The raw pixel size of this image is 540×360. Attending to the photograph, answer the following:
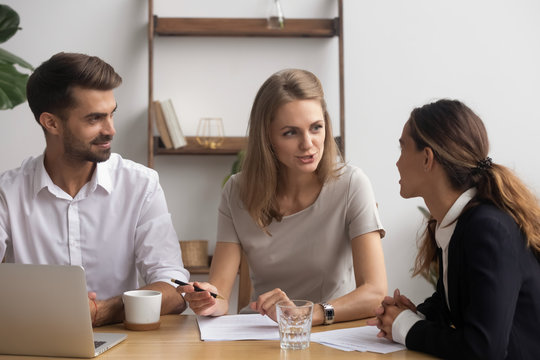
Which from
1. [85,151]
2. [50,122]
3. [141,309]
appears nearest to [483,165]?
[141,309]

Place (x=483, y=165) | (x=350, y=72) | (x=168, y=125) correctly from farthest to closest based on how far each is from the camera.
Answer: (x=350, y=72)
(x=168, y=125)
(x=483, y=165)

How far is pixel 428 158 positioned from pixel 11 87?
221 centimetres

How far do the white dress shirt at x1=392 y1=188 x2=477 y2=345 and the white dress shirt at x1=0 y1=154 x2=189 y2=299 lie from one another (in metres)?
0.75

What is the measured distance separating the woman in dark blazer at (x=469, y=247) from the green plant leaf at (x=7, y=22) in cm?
223

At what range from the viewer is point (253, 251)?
6.43 feet

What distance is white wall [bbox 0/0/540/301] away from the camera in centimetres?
351

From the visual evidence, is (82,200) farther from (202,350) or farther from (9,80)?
(9,80)

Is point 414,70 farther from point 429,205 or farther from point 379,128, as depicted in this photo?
point 429,205

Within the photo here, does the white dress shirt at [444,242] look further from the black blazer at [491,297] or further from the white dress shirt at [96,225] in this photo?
the white dress shirt at [96,225]

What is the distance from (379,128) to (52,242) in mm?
2103

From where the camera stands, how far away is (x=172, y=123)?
3.38 m

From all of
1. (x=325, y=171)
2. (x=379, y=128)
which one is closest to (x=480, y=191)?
(x=325, y=171)

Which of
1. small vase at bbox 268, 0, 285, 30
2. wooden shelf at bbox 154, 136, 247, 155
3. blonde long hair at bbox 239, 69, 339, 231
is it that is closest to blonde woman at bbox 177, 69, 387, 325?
blonde long hair at bbox 239, 69, 339, 231

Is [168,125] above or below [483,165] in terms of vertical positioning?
above
